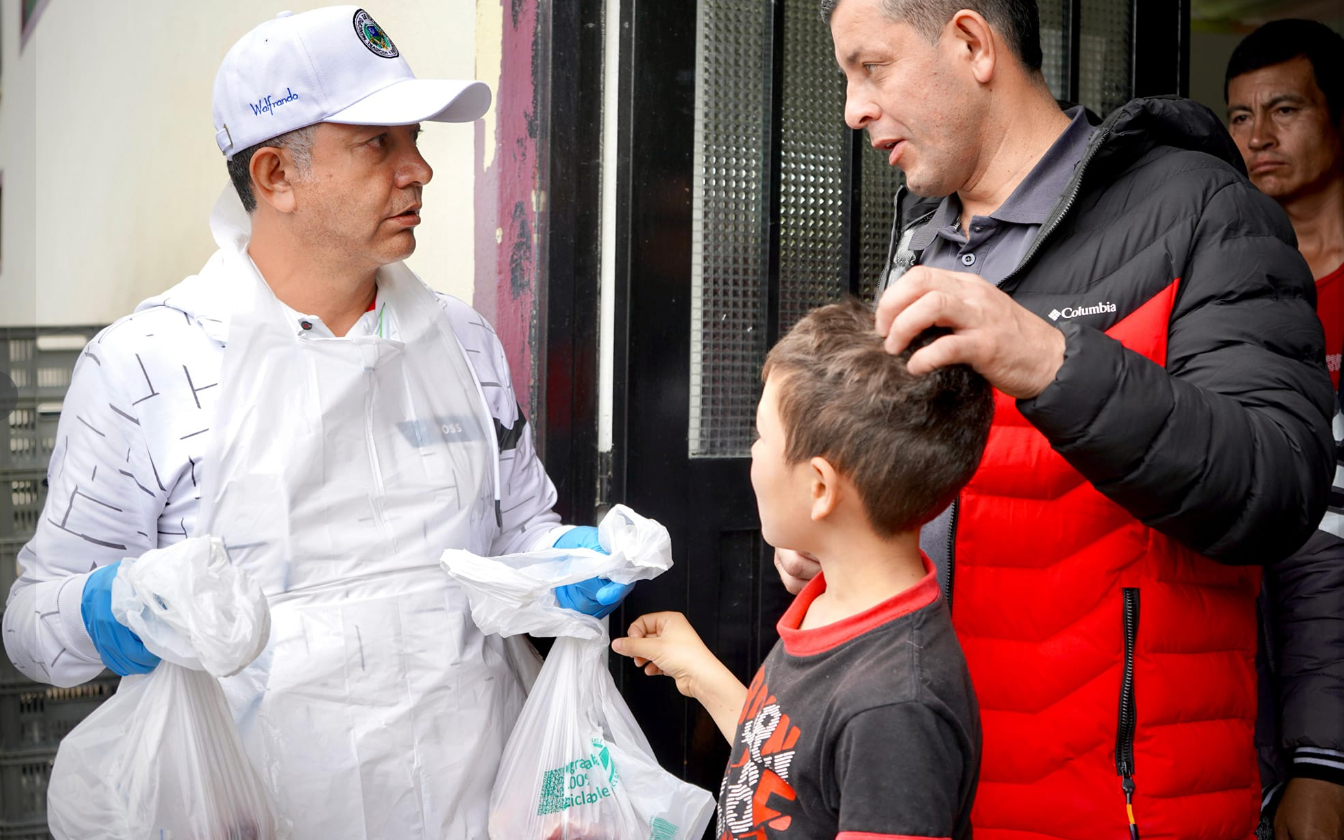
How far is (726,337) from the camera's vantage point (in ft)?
6.88

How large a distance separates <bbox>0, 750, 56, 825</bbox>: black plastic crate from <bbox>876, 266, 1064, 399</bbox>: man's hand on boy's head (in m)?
1.81

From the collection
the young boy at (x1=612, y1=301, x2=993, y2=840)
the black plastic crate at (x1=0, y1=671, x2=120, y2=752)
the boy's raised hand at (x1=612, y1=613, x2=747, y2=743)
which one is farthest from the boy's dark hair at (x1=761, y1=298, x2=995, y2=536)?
the black plastic crate at (x1=0, y1=671, x2=120, y2=752)

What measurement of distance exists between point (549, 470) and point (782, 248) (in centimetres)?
65

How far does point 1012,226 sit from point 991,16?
0.29m

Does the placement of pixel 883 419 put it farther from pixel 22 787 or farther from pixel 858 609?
pixel 22 787

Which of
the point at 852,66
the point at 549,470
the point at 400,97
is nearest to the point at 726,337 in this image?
the point at 549,470

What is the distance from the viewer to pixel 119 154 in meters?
3.45

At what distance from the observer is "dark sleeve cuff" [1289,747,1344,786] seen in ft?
5.60

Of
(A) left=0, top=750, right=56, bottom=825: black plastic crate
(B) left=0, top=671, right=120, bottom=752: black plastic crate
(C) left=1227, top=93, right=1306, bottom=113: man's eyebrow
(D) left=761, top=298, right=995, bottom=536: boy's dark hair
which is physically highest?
(C) left=1227, top=93, right=1306, bottom=113: man's eyebrow

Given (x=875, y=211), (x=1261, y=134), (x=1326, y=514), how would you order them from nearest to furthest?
(x=1326, y=514), (x=875, y=211), (x=1261, y=134)

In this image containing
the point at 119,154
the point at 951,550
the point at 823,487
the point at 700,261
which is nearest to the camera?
the point at 823,487

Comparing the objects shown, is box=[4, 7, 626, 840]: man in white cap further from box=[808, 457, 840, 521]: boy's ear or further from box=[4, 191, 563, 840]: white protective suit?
box=[808, 457, 840, 521]: boy's ear

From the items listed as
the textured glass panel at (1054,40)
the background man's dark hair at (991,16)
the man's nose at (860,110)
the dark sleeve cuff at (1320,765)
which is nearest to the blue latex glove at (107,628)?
the man's nose at (860,110)

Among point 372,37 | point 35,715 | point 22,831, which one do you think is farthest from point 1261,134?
point 22,831
